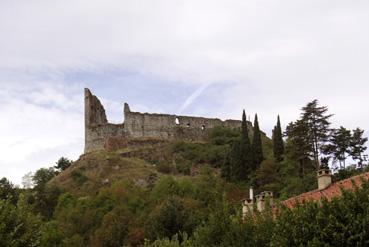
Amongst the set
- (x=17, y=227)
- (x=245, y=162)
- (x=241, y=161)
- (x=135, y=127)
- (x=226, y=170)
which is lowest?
(x=17, y=227)

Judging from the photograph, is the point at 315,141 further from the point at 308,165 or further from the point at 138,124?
the point at 138,124

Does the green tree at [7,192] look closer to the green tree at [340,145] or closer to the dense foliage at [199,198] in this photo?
the dense foliage at [199,198]

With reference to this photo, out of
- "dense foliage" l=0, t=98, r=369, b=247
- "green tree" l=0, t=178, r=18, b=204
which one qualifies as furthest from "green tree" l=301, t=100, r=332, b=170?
"green tree" l=0, t=178, r=18, b=204

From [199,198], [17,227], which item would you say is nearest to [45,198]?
[199,198]

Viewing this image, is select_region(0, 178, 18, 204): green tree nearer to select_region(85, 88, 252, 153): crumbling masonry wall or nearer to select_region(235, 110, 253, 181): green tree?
select_region(85, 88, 252, 153): crumbling masonry wall

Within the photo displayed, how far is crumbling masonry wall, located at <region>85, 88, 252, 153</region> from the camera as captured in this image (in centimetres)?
11012

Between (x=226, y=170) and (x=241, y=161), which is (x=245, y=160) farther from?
(x=226, y=170)

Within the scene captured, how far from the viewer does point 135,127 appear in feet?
367

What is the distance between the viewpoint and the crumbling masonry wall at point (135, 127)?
110 m

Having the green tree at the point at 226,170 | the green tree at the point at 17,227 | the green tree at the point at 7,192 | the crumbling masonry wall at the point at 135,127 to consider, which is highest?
the crumbling masonry wall at the point at 135,127

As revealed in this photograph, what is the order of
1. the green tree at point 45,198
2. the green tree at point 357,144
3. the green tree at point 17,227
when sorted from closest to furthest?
the green tree at point 17,227 → the green tree at point 357,144 → the green tree at point 45,198

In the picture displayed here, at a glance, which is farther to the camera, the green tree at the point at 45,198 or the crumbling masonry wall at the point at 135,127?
the crumbling masonry wall at the point at 135,127

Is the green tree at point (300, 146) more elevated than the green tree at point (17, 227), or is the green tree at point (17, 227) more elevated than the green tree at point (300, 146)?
the green tree at point (300, 146)

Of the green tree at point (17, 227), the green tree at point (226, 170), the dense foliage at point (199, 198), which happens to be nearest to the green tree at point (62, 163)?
the dense foliage at point (199, 198)
